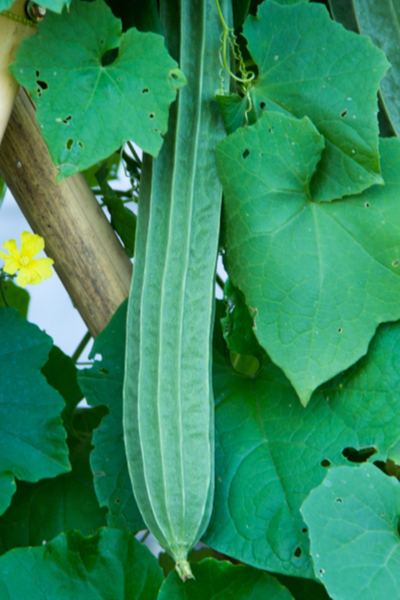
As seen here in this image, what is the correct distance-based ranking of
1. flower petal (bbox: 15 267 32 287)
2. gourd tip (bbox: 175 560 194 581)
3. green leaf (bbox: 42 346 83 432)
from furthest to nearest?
green leaf (bbox: 42 346 83 432)
flower petal (bbox: 15 267 32 287)
gourd tip (bbox: 175 560 194 581)

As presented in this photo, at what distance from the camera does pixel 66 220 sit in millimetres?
717

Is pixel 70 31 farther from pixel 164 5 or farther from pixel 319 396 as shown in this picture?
pixel 319 396

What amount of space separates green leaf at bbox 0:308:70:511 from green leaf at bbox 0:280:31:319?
57 cm

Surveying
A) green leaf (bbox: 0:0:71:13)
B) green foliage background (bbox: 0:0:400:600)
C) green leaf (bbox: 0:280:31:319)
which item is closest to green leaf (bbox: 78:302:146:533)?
green foliage background (bbox: 0:0:400:600)

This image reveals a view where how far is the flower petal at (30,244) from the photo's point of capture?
70 cm

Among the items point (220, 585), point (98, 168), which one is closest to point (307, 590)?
point (220, 585)

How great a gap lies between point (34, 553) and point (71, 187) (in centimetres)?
49

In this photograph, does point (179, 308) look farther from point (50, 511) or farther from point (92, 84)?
point (50, 511)

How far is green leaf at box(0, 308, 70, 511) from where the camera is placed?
0.66 m

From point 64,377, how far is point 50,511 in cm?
22

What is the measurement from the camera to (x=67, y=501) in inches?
30.1

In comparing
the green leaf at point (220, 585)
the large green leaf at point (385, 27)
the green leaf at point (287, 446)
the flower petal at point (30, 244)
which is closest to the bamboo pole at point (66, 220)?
the flower petal at point (30, 244)

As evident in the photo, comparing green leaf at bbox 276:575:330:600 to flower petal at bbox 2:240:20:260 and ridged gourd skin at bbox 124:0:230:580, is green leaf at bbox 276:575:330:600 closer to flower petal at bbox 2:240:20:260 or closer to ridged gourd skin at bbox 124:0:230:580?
ridged gourd skin at bbox 124:0:230:580

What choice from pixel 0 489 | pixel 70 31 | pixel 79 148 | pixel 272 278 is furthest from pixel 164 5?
pixel 0 489
